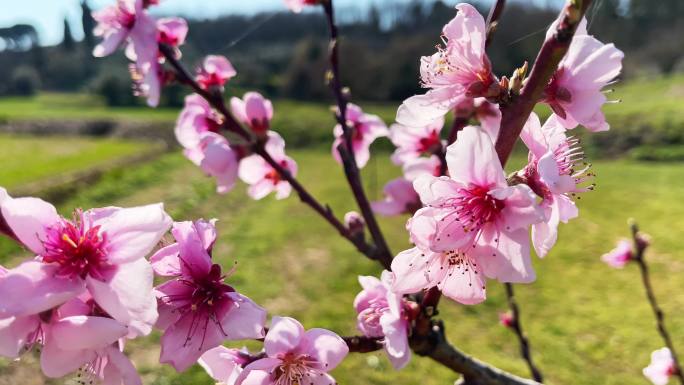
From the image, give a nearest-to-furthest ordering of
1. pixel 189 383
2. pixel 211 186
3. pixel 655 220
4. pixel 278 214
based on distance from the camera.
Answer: pixel 189 383 < pixel 655 220 < pixel 278 214 < pixel 211 186

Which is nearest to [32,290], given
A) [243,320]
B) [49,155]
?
[243,320]

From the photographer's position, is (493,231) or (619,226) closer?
(493,231)

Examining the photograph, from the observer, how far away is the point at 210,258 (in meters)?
0.40

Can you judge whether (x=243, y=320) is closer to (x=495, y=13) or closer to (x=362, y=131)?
(x=495, y=13)

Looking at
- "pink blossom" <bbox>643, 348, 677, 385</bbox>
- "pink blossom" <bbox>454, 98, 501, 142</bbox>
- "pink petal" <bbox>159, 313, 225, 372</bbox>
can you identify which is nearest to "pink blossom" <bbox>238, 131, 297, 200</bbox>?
"pink blossom" <bbox>454, 98, 501, 142</bbox>

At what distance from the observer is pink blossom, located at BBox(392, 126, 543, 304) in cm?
33

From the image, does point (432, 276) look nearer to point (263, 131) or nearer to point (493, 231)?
point (493, 231)

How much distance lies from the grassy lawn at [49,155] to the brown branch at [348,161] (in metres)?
4.94

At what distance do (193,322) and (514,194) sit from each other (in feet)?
0.82

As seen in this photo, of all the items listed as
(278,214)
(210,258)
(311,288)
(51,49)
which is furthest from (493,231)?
(51,49)

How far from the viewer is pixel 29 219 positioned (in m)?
0.34

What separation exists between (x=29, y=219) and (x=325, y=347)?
227 millimetres

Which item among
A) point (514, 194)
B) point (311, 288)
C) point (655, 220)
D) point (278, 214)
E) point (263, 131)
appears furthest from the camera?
point (278, 214)

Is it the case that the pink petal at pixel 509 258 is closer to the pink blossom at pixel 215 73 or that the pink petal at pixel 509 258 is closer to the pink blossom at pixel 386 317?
the pink blossom at pixel 386 317
